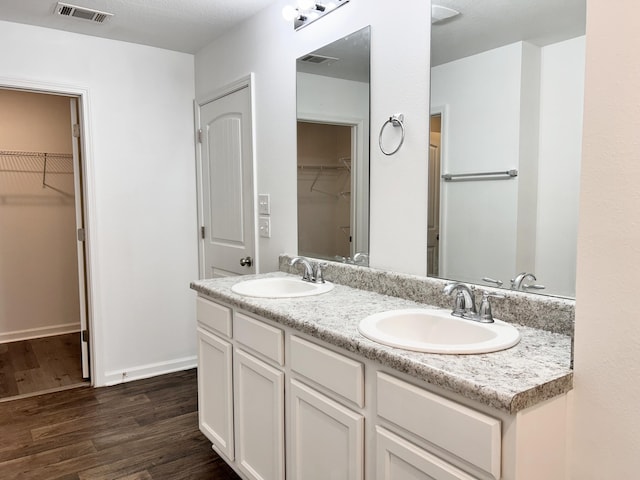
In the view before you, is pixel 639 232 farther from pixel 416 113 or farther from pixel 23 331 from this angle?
pixel 23 331

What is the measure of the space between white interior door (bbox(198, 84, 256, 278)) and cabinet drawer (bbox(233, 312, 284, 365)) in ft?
3.37

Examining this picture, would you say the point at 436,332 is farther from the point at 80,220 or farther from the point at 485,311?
the point at 80,220

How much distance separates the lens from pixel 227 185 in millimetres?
3256

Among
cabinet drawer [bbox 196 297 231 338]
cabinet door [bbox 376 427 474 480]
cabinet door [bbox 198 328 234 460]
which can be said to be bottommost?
cabinet door [bbox 198 328 234 460]

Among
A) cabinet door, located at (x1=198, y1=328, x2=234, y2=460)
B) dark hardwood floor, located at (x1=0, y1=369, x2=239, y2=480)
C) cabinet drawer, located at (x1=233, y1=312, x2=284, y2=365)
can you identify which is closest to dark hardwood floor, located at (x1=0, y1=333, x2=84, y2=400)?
dark hardwood floor, located at (x1=0, y1=369, x2=239, y2=480)

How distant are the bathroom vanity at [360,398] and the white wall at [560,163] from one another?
0.22m

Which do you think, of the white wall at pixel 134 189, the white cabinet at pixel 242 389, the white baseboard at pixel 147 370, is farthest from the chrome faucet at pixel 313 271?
the white baseboard at pixel 147 370

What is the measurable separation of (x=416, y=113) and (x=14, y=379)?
328 cm

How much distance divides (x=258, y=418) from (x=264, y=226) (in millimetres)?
1287

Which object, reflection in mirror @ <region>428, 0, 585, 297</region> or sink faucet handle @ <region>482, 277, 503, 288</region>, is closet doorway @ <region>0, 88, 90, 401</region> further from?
sink faucet handle @ <region>482, 277, 503, 288</region>

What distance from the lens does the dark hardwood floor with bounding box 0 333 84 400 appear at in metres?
3.29

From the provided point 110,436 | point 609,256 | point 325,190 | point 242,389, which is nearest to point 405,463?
point 609,256

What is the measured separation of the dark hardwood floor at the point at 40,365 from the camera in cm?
329

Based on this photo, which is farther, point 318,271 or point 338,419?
point 318,271
